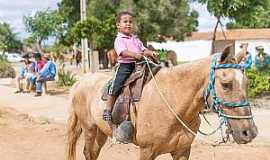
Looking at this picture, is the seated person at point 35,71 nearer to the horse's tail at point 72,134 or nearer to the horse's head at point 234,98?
the horse's tail at point 72,134

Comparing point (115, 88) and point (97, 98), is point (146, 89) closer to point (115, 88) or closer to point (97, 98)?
point (115, 88)

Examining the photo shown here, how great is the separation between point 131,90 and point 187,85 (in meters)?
0.73

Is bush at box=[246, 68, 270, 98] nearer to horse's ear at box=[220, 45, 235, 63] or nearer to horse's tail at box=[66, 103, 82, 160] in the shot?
horse's tail at box=[66, 103, 82, 160]

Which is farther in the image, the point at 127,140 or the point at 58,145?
the point at 58,145

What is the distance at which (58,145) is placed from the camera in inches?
388

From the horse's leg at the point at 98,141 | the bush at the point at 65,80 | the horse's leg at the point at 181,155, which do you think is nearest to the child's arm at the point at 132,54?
the horse's leg at the point at 181,155

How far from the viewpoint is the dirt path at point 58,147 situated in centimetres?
840

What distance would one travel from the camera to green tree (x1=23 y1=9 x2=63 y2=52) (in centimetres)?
4319

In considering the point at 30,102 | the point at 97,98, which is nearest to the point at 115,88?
the point at 97,98

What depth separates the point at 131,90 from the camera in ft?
18.5

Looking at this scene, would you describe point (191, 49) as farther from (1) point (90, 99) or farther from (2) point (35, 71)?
(1) point (90, 99)

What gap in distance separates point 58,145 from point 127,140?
4523 millimetres

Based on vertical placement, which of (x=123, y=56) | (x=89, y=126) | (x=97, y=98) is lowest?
(x=89, y=126)

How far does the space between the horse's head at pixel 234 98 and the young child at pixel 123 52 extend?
121 centimetres
